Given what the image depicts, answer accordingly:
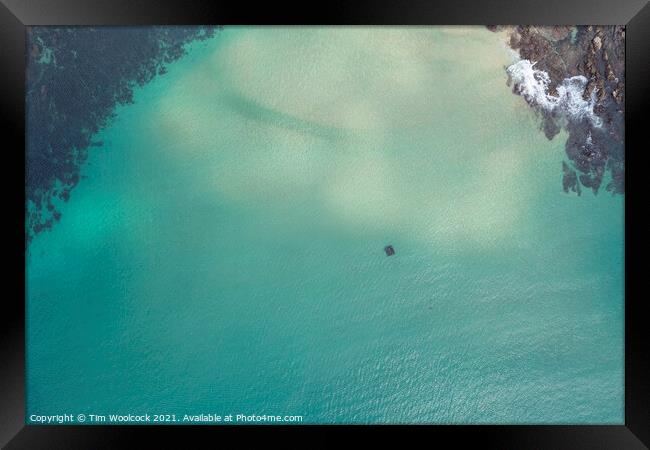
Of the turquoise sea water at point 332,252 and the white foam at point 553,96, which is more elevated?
the white foam at point 553,96

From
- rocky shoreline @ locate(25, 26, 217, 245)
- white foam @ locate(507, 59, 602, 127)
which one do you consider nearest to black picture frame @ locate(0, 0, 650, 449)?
rocky shoreline @ locate(25, 26, 217, 245)

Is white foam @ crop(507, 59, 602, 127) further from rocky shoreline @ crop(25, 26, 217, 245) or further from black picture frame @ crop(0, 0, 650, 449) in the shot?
rocky shoreline @ crop(25, 26, 217, 245)

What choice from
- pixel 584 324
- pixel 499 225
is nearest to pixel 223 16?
pixel 499 225

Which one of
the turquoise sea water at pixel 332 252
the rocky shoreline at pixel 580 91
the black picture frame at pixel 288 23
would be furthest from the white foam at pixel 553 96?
the black picture frame at pixel 288 23

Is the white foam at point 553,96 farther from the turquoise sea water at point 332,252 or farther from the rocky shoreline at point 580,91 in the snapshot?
the turquoise sea water at point 332,252

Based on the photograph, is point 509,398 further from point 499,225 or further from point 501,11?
point 501,11

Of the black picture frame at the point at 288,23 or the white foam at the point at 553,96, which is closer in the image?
the black picture frame at the point at 288,23

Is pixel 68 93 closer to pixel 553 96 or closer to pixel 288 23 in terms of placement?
pixel 288 23
